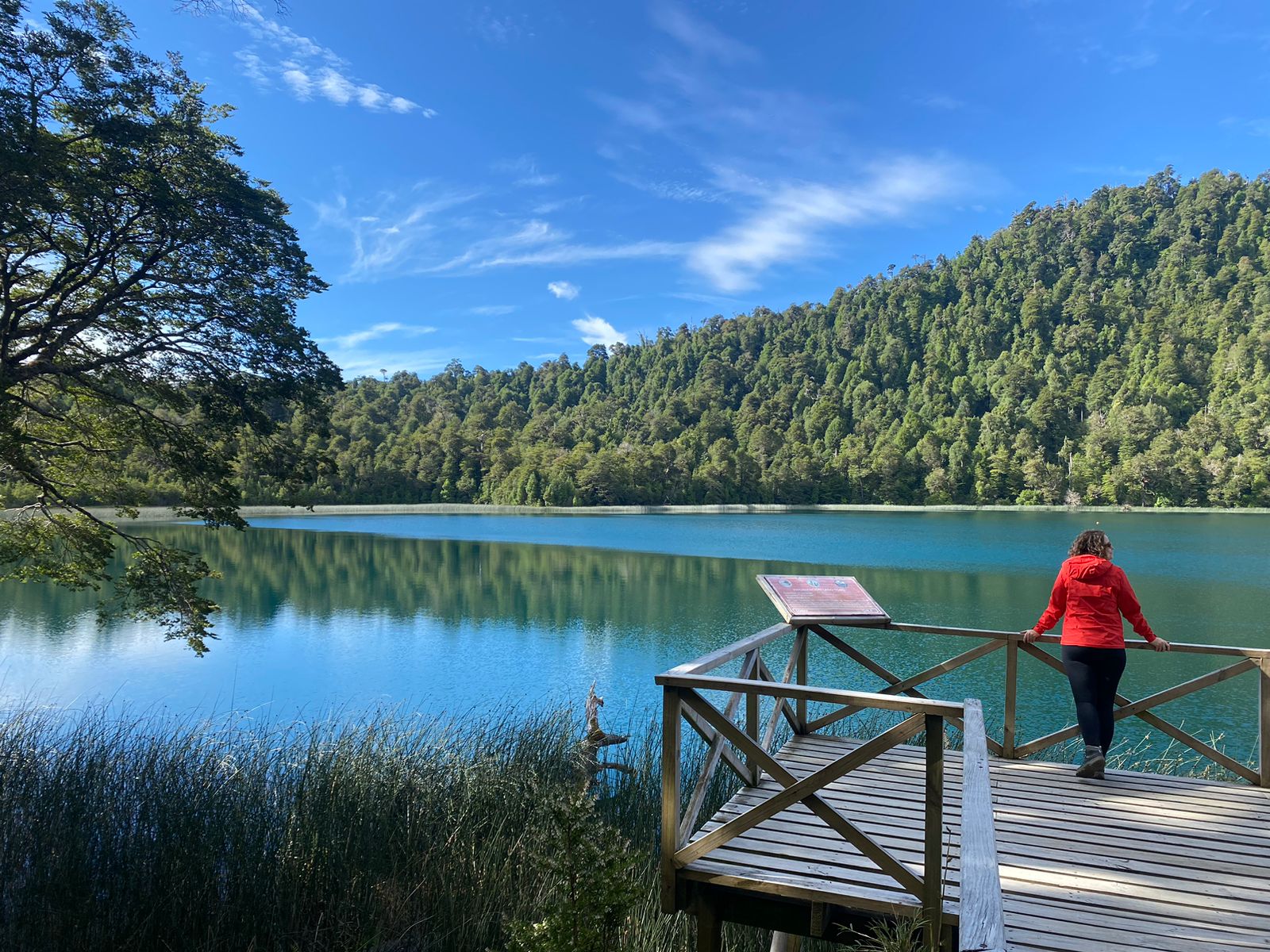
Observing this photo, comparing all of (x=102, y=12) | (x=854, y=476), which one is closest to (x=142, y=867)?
(x=102, y=12)

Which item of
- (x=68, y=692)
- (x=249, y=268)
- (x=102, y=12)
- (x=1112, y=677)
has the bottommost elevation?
(x=68, y=692)

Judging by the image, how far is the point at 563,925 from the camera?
2.49 m

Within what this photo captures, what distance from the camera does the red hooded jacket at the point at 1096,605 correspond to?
4.27 m

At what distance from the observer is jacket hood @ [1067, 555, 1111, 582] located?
4301 mm

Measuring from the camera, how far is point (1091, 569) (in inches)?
170

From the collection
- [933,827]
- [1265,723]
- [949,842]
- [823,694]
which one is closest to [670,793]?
[823,694]

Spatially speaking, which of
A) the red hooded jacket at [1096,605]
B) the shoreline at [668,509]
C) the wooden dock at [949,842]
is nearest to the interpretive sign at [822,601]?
the wooden dock at [949,842]

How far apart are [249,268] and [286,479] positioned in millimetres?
2219

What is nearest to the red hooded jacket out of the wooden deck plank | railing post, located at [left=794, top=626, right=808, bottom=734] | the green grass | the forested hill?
the wooden deck plank

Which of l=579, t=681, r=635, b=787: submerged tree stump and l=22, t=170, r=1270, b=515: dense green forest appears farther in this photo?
l=22, t=170, r=1270, b=515: dense green forest

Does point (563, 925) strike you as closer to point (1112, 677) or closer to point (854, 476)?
point (1112, 677)

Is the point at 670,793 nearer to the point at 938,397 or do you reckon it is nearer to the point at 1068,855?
the point at 1068,855

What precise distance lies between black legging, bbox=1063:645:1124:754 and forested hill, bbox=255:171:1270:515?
66570mm

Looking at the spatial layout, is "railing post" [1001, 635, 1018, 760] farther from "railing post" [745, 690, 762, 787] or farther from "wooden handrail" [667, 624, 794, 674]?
"railing post" [745, 690, 762, 787]
